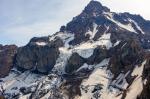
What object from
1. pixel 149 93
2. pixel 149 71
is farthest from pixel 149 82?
pixel 149 71

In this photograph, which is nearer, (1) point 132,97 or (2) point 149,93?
(2) point 149,93

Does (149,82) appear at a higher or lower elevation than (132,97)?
higher

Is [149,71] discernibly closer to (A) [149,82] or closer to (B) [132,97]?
(B) [132,97]

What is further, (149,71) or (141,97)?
(149,71)

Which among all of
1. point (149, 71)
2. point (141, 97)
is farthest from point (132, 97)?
point (141, 97)

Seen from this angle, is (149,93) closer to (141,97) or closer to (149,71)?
(141,97)

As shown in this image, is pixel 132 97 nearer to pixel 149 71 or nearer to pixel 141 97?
pixel 149 71

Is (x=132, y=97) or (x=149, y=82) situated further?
(x=132, y=97)
